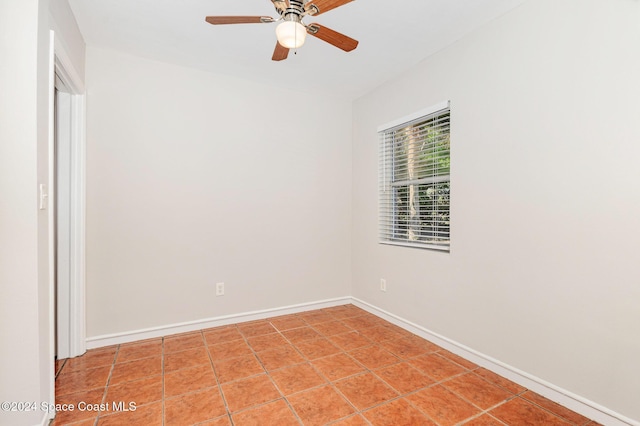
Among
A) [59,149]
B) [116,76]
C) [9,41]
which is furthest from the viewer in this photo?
[116,76]

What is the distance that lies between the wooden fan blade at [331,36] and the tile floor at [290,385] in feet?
6.70

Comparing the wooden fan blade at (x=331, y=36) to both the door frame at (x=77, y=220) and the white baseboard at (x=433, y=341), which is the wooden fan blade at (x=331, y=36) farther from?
the white baseboard at (x=433, y=341)

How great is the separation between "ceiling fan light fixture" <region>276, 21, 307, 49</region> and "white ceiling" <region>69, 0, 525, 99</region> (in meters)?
0.65

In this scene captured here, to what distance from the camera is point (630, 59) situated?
5.09ft

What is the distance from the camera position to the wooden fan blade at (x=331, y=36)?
1662 millimetres

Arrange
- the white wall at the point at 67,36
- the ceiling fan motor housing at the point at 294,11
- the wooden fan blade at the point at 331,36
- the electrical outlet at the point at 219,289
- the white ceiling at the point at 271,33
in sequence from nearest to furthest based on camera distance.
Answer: the ceiling fan motor housing at the point at 294,11 < the wooden fan blade at the point at 331,36 < the white wall at the point at 67,36 < the white ceiling at the point at 271,33 < the electrical outlet at the point at 219,289

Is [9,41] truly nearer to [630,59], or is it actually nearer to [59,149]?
[59,149]

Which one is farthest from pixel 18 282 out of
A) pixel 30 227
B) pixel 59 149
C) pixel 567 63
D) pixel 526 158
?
pixel 567 63

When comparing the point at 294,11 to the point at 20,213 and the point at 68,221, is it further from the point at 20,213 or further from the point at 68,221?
the point at 68,221

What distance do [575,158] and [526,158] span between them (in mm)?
260

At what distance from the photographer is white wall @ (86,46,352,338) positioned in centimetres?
260

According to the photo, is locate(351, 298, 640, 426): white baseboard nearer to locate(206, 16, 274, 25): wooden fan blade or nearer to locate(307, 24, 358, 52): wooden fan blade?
locate(307, 24, 358, 52): wooden fan blade

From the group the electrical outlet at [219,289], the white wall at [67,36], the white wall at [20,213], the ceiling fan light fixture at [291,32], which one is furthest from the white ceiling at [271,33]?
the electrical outlet at [219,289]

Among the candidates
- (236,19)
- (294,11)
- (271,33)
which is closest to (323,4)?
(294,11)
